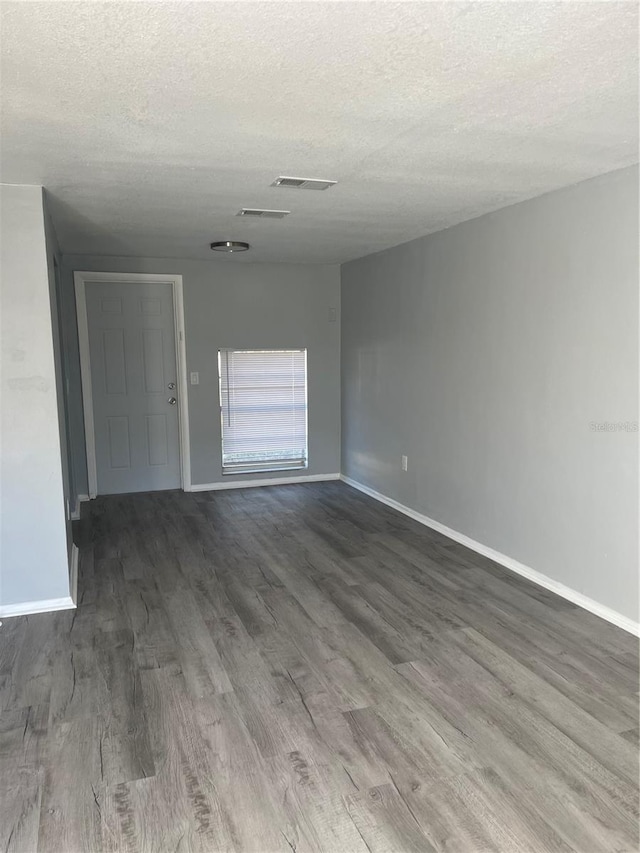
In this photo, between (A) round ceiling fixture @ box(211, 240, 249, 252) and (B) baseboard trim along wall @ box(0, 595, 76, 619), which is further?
(A) round ceiling fixture @ box(211, 240, 249, 252)

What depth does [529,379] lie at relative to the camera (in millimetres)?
3486

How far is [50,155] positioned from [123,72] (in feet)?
3.05

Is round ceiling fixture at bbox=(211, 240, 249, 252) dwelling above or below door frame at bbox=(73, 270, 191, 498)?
above

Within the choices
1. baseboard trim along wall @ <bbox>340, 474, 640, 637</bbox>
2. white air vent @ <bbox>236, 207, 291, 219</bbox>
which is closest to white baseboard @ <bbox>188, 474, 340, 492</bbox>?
baseboard trim along wall @ <bbox>340, 474, 640, 637</bbox>

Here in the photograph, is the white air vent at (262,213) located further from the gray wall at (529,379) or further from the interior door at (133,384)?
the interior door at (133,384)

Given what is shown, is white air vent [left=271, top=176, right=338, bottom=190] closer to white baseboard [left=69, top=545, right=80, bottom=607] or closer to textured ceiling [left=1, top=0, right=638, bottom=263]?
textured ceiling [left=1, top=0, right=638, bottom=263]

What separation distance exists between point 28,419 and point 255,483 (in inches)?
124

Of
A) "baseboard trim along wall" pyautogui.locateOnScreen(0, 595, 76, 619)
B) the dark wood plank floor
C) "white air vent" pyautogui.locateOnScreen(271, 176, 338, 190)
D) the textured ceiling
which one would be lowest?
the dark wood plank floor

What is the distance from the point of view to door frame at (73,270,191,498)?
535 cm

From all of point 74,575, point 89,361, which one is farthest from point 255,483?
point 74,575

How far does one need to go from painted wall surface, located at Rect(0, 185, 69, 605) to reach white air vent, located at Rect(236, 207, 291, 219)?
115 centimetres

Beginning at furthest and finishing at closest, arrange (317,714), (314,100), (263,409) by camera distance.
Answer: (263,409)
(317,714)
(314,100)

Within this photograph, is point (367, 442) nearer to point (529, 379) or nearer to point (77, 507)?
point (529, 379)

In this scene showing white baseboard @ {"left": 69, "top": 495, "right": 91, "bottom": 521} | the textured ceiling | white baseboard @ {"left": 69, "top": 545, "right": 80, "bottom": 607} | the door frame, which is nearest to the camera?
the textured ceiling
